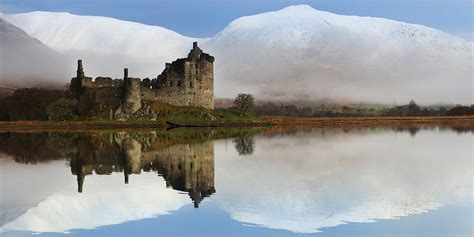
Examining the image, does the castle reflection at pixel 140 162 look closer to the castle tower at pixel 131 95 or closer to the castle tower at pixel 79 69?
the castle tower at pixel 131 95

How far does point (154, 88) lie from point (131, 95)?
11.0 feet

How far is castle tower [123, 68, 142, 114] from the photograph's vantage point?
52.2 meters

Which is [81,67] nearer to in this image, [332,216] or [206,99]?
[206,99]

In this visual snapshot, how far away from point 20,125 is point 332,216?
44.9 metres

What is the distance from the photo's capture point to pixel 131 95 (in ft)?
173

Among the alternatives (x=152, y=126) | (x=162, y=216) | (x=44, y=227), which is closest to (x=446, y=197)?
(x=162, y=216)

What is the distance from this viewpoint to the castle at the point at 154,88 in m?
52.6

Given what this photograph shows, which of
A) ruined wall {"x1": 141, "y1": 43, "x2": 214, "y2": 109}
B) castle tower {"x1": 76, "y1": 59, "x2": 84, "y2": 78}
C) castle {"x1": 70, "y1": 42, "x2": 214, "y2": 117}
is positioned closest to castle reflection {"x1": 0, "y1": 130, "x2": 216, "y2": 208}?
castle {"x1": 70, "y1": 42, "x2": 214, "y2": 117}

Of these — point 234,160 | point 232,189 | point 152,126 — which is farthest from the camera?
point 152,126

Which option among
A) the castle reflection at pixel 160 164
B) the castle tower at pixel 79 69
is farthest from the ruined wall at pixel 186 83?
the castle reflection at pixel 160 164

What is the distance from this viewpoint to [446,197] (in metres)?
11.2

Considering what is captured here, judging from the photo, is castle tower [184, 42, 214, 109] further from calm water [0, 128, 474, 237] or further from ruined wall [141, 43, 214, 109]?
calm water [0, 128, 474, 237]

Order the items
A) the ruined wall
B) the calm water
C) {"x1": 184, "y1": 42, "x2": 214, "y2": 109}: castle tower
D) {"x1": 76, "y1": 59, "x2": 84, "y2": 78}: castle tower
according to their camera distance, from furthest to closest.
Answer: {"x1": 184, "y1": 42, "x2": 214, "y2": 109}: castle tower
the ruined wall
{"x1": 76, "y1": 59, "x2": 84, "y2": 78}: castle tower
the calm water

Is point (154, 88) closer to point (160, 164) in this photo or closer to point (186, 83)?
point (186, 83)
